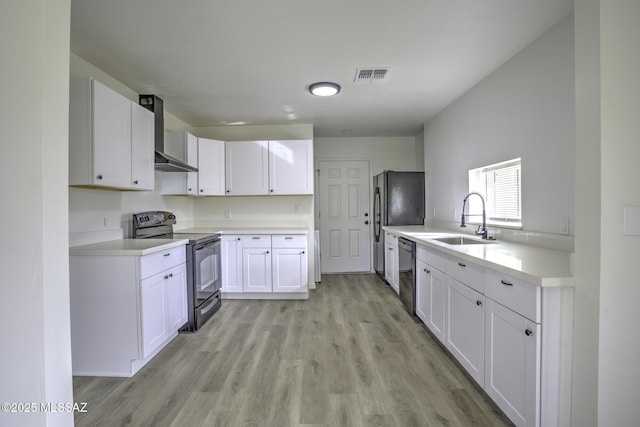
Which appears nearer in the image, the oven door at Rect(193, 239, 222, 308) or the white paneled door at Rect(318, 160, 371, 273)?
the oven door at Rect(193, 239, 222, 308)

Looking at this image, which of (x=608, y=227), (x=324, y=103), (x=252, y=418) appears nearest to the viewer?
(x=608, y=227)

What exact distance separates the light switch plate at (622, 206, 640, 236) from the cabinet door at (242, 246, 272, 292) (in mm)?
3174

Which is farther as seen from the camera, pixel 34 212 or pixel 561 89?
pixel 561 89

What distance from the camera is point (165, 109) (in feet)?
11.7

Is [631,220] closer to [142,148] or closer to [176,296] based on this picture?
[176,296]

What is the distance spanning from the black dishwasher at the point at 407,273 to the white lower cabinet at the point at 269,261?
46.6 inches

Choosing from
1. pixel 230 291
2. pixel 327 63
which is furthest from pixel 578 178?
pixel 230 291

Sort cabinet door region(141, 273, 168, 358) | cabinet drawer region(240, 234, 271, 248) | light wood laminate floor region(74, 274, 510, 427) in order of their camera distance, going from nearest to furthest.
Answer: light wood laminate floor region(74, 274, 510, 427)
cabinet door region(141, 273, 168, 358)
cabinet drawer region(240, 234, 271, 248)

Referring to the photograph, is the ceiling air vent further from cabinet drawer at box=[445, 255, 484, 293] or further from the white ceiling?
cabinet drawer at box=[445, 255, 484, 293]

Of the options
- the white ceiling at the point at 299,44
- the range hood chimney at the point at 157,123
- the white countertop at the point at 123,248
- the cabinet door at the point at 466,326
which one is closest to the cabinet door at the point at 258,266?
the white countertop at the point at 123,248

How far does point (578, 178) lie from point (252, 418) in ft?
6.69

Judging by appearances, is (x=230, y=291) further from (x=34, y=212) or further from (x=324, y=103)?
(x=34, y=212)

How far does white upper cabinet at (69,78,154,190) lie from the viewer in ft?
6.56

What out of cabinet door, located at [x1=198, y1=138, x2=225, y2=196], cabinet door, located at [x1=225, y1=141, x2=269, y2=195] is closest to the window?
cabinet door, located at [x1=225, y1=141, x2=269, y2=195]
